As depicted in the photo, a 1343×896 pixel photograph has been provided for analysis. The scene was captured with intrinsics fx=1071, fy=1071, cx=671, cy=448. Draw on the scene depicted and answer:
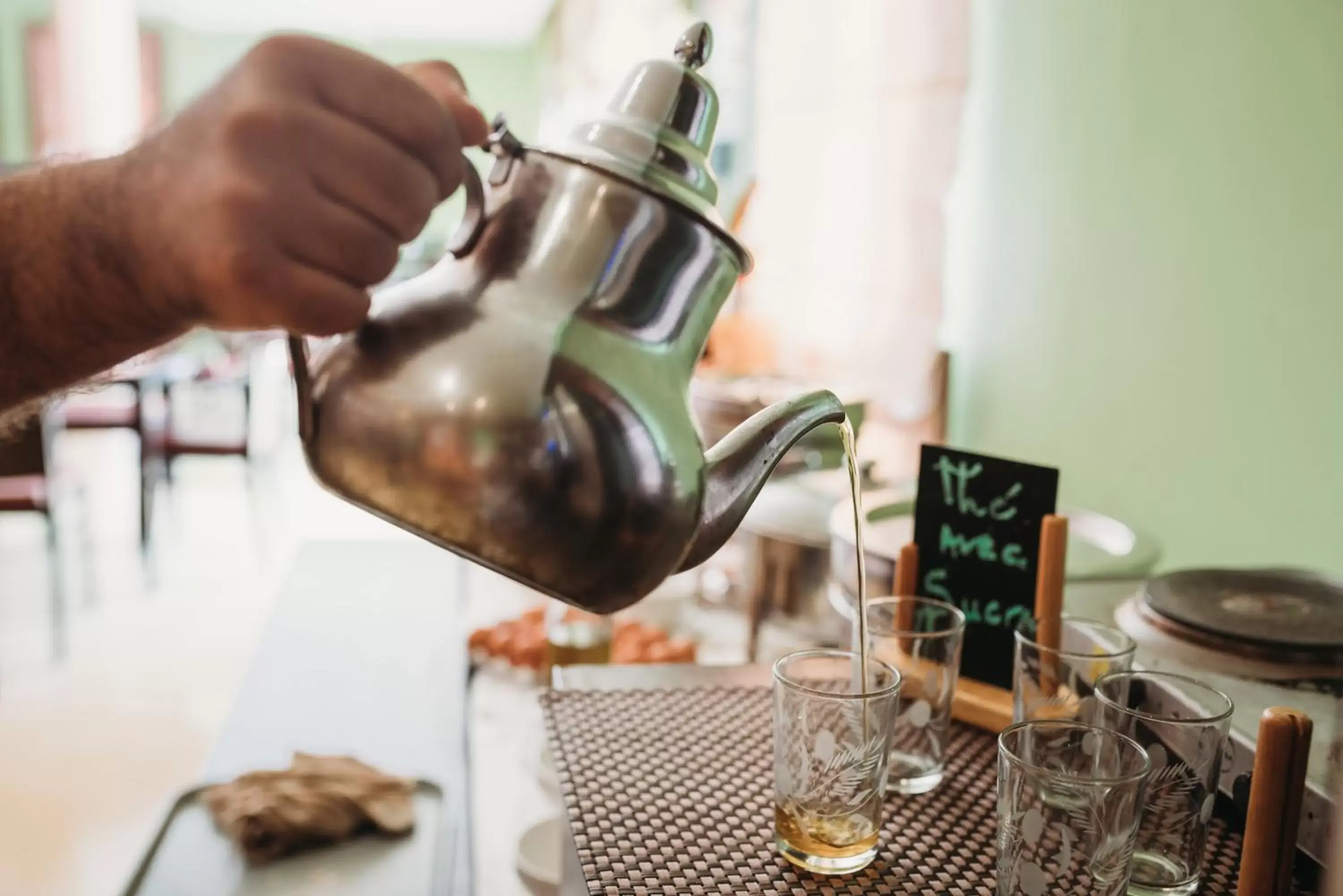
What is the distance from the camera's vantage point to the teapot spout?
1.93ft

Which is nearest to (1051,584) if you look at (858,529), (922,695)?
(922,695)

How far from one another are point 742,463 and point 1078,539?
0.68 m

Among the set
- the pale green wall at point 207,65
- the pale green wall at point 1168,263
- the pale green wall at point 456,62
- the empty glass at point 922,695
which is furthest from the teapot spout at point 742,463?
the pale green wall at point 456,62

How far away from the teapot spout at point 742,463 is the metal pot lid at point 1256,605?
1.37ft

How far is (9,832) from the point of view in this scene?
7.48 feet

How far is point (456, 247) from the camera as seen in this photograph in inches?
22.3

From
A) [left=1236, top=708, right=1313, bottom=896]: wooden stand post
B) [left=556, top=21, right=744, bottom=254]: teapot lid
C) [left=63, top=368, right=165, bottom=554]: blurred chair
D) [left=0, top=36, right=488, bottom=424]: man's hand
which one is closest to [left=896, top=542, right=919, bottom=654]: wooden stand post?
[left=1236, top=708, right=1313, bottom=896]: wooden stand post

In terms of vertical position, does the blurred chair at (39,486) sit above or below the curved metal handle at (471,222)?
below

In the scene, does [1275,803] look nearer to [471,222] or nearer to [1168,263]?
[471,222]

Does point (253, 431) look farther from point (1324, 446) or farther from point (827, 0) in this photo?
point (1324, 446)

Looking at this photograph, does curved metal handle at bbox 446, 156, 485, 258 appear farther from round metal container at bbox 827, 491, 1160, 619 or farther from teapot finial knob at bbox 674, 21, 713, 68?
round metal container at bbox 827, 491, 1160, 619

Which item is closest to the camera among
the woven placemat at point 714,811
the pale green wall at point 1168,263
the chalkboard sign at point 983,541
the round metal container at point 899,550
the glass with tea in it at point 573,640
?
the woven placemat at point 714,811

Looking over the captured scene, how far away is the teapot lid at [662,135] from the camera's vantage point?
1.79 ft

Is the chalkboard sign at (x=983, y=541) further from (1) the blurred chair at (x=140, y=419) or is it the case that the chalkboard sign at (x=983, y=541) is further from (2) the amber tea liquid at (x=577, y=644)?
(1) the blurred chair at (x=140, y=419)
